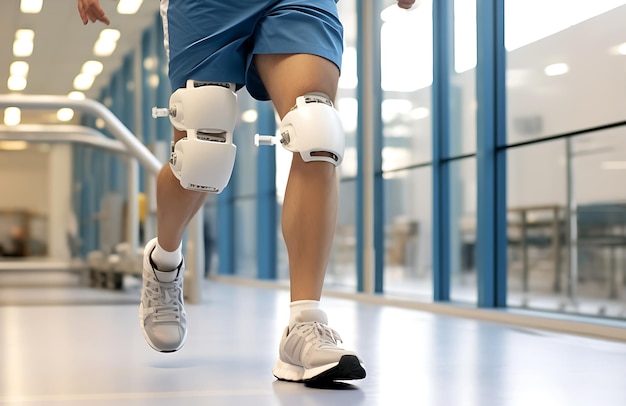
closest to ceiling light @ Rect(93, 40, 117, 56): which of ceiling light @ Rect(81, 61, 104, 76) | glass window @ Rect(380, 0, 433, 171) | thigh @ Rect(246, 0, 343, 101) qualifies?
ceiling light @ Rect(81, 61, 104, 76)

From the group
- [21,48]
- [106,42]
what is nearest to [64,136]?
[21,48]

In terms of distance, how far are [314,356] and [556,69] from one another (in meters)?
3.18

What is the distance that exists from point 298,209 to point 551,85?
3.05 m

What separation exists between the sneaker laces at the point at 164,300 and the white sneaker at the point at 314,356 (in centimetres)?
41

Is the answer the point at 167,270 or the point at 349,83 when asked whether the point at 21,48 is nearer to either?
the point at 349,83

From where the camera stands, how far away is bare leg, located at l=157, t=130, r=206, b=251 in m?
1.85

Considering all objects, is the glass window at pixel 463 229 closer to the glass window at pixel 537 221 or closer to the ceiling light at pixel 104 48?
the glass window at pixel 537 221

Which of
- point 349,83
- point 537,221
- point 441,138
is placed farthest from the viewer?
point 349,83

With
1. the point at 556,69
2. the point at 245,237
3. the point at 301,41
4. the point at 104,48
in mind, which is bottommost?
the point at 245,237

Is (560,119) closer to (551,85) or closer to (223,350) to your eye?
(551,85)

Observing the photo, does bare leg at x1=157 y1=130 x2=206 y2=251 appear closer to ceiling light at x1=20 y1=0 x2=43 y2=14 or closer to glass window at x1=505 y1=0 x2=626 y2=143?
glass window at x1=505 y1=0 x2=626 y2=143

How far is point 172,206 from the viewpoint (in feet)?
6.15

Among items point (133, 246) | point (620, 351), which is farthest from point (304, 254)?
point (133, 246)

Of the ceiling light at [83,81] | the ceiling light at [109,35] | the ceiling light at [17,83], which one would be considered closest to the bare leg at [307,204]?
the ceiling light at [17,83]
